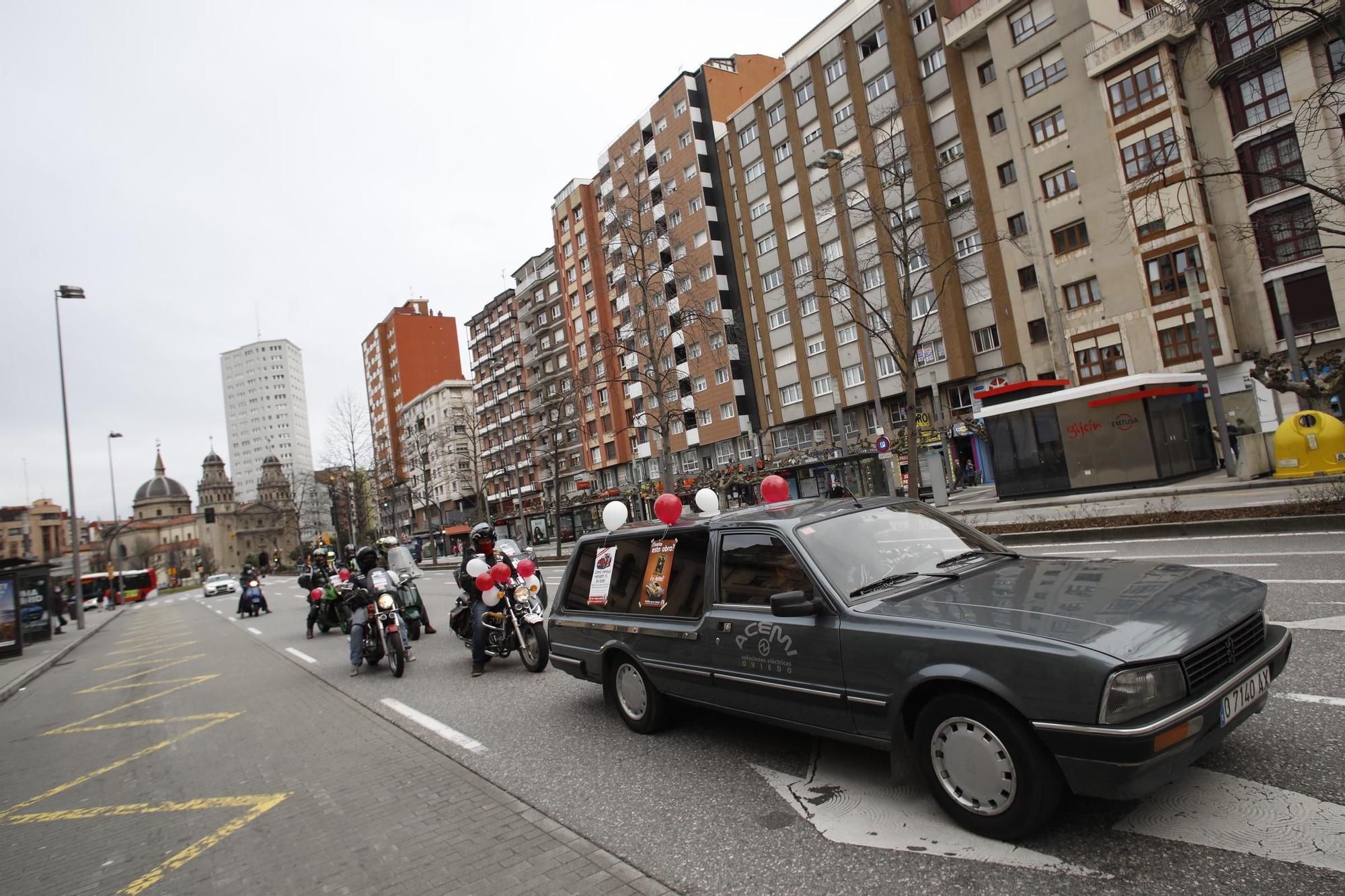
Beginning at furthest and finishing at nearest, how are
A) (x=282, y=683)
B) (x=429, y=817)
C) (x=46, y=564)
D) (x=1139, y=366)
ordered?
(x=1139, y=366)
(x=46, y=564)
(x=282, y=683)
(x=429, y=817)

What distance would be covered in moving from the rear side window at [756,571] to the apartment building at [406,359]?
95.7 metres

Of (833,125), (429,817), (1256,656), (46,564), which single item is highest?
(833,125)

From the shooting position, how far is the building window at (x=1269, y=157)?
1080 inches

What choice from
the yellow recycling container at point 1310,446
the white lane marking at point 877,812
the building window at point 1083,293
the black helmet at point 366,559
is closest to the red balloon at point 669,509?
the white lane marking at point 877,812

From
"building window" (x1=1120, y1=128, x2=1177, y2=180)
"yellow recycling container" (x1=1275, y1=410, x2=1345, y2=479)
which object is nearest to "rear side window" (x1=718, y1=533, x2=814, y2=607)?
"yellow recycling container" (x1=1275, y1=410, x2=1345, y2=479)

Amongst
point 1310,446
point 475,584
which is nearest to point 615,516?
point 475,584

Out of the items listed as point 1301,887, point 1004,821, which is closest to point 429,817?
point 1004,821

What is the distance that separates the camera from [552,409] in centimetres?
7094

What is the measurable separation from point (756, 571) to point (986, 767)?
160 centimetres

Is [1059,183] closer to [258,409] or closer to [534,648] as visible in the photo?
[534,648]

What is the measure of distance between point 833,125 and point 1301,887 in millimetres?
44992

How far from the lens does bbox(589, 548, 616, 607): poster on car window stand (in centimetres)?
572

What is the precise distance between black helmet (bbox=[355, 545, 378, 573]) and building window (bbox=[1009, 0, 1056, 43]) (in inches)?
1471

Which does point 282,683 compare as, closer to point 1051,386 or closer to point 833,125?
point 1051,386
